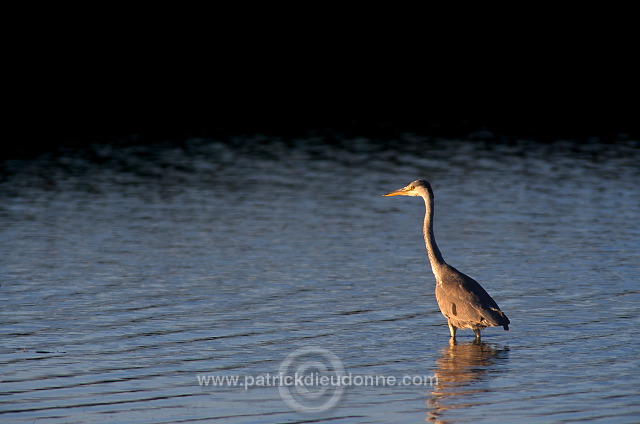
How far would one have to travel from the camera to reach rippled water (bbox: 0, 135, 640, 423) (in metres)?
10.9

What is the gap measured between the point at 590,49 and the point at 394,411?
50145 millimetres

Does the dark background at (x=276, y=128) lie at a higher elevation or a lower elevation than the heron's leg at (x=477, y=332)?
higher

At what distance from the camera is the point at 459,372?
11898 millimetres

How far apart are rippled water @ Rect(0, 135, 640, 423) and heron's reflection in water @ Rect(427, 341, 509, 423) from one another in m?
0.03

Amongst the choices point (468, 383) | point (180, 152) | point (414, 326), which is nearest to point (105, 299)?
point (414, 326)

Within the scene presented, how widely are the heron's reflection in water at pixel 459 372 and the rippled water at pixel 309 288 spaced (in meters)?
0.03

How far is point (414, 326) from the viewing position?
13938mm

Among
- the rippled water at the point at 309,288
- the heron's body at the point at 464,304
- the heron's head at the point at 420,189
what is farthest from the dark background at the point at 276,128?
the heron's body at the point at 464,304

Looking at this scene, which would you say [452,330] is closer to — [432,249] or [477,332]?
[477,332]

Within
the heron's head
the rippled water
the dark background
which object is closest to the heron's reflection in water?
the rippled water

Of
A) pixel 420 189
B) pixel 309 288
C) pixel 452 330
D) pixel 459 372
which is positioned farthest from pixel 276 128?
pixel 459 372

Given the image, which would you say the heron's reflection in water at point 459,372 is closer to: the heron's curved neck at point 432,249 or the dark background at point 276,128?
the heron's curved neck at point 432,249

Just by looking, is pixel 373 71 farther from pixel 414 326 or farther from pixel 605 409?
pixel 605 409

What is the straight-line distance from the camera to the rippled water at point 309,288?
10906 millimetres
